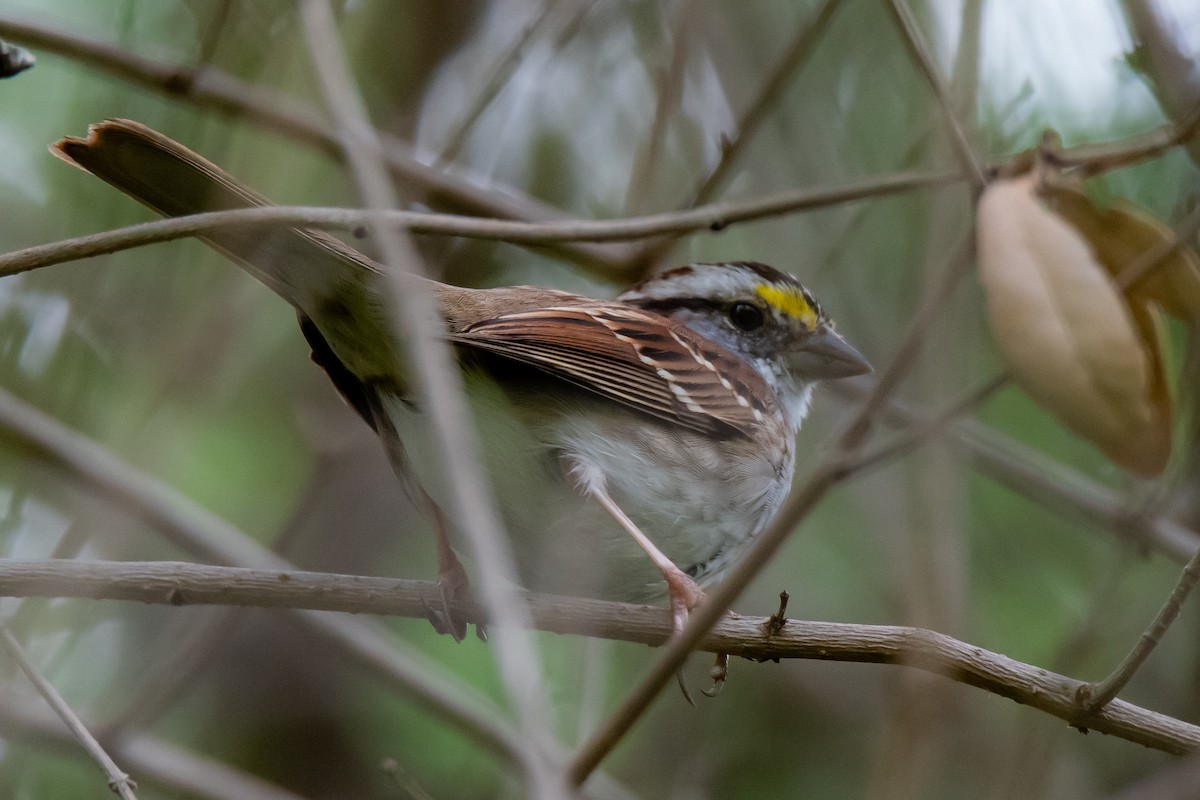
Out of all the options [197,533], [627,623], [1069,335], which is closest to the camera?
[1069,335]

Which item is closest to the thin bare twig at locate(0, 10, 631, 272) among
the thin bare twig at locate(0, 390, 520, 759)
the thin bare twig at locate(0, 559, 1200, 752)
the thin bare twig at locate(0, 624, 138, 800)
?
the thin bare twig at locate(0, 390, 520, 759)

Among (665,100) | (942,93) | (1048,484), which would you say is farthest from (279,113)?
(1048,484)

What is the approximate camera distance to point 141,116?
189 inches

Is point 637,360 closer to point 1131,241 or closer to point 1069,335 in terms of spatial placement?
point 1131,241

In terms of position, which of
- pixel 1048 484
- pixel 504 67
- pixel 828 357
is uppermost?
pixel 504 67

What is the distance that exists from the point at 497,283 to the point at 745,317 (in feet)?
4.93

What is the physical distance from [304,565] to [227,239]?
322 centimetres

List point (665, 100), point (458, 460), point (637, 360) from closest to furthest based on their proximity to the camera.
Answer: point (458, 460), point (637, 360), point (665, 100)

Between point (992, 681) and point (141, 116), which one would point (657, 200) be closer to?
point (141, 116)

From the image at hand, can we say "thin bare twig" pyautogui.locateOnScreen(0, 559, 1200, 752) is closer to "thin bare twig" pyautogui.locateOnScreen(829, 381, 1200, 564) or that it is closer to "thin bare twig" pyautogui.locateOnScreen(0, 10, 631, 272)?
"thin bare twig" pyautogui.locateOnScreen(829, 381, 1200, 564)

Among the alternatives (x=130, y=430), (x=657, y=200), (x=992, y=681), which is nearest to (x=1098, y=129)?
(x=657, y=200)

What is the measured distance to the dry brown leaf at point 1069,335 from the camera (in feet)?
5.95

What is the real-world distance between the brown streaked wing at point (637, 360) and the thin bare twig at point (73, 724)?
1.26 m

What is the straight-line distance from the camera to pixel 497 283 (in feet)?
18.4
